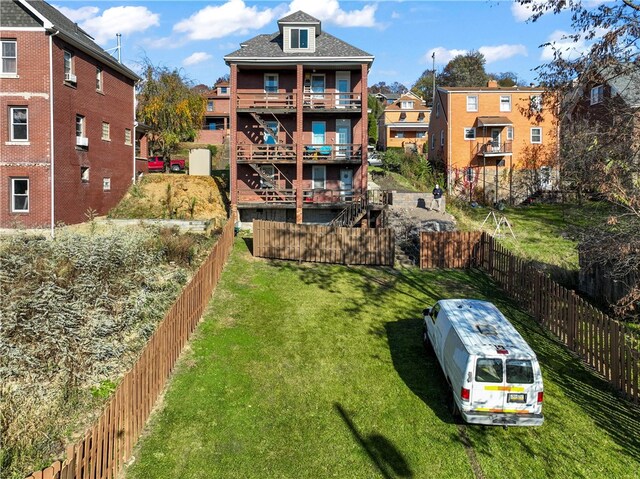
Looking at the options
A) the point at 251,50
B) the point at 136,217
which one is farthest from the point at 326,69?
the point at 136,217

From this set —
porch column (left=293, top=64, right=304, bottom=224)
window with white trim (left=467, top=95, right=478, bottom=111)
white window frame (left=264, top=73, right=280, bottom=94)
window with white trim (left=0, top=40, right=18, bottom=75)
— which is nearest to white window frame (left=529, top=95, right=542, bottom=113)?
porch column (left=293, top=64, right=304, bottom=224)

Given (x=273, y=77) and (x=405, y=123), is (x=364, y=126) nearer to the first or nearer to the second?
(x=273, y=77)

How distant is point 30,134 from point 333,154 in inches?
620

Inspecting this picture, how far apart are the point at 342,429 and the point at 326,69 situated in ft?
76.1

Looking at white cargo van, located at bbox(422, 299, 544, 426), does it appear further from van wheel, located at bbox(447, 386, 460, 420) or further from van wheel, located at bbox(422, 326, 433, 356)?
van wheel, located at bbox(422, 326, 433, 356)

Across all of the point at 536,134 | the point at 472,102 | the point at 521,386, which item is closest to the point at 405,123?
the point at 472,102

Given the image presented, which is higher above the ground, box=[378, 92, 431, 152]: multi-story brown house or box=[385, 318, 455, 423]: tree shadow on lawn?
box=[378, 92, 431, 152]: multi-story brown house

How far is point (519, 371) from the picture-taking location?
9047 mm

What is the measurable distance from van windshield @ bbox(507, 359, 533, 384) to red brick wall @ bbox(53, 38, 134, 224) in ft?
71.2

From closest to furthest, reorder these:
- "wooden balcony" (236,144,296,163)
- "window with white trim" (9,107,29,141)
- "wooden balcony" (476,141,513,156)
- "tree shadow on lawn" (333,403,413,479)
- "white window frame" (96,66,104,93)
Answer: "tree shadow on lawn" (333,403,413,479) → "window with white trim" (9,107,29,141) → "white window frame" (96,66,104,93) → "wooden balcony" (236,144,296,163) → "wooden balcony" (476,141,513,156)

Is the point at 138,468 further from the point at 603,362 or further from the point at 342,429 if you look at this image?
the point at 603,362

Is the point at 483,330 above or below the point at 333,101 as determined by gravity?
below

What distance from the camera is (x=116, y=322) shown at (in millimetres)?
11867

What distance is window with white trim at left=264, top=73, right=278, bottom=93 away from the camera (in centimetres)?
2816
